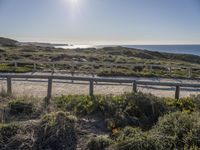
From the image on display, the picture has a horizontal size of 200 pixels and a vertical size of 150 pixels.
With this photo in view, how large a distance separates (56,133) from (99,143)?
3.10ft

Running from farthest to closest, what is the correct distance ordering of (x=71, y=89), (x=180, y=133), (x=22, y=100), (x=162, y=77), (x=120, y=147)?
(x=162, y=77) < (x=71, y=89) < (x=22, y=100) < (x=180, y=133) < (x=120, y=147)

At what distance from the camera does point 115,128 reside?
20.6ft

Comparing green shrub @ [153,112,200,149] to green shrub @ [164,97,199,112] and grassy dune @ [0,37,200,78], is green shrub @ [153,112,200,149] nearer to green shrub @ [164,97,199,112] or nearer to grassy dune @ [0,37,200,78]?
green shrub @ [164,97,199,112]

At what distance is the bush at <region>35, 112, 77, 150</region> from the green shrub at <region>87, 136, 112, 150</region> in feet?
1.15

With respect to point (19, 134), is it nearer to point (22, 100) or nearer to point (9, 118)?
point (9, 118)

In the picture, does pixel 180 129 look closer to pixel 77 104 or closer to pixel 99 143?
pixel 99 143

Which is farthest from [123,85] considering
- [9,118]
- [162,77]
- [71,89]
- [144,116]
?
[9,118]

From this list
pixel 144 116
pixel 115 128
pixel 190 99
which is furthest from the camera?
pixel 190 99

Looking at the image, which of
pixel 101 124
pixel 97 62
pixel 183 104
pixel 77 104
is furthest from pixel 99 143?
pixel 97 62

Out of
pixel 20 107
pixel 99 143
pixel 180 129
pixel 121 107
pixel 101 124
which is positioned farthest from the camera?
pixel 121 107

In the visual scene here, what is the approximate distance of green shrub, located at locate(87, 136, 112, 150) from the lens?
17.8ft

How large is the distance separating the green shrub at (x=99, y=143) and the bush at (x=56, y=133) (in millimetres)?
350

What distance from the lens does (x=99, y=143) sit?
215 inches

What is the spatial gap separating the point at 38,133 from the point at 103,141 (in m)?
1.42
